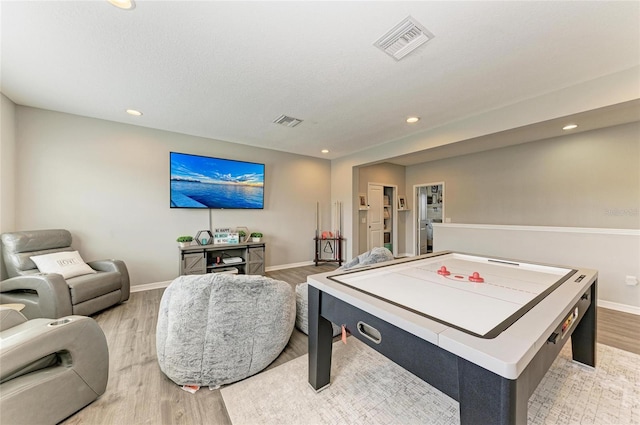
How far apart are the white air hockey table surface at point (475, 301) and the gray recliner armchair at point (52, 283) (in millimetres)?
2791

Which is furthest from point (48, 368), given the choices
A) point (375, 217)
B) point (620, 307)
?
point (375, 217)

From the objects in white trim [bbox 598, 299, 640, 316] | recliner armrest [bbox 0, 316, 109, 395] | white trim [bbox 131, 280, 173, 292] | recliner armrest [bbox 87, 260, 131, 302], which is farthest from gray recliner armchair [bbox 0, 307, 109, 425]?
white trim [bbox 598, 299, 640, 316]

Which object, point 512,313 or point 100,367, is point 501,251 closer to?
point 512,313

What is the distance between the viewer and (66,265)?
2.84 meters

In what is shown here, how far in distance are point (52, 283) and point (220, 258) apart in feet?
6.74

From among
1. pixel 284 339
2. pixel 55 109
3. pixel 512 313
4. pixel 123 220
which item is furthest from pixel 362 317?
pixel 55 109

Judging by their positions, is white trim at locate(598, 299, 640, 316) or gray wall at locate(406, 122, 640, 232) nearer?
white trim at locate(598, 299, 640, 316)

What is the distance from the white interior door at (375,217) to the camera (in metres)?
6.04

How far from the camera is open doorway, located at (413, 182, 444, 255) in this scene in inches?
257

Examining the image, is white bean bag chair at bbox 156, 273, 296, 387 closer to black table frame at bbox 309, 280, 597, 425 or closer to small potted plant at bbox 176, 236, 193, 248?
black table frame at bbox 309, 280, 597, 425

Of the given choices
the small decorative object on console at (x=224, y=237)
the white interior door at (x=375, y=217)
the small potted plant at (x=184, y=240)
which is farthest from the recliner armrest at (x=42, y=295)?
the white interior door at (x=375, y=217)

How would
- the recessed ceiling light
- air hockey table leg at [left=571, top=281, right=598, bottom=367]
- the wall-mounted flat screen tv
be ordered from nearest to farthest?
the recessed ceiling light → air hockey table leg at [left=571, top=281, right=598, bottom=367] → the wall-mounted flat screen tv

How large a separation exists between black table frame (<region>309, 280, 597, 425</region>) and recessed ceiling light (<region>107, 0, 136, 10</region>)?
2.19 meters

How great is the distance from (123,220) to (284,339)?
3297 mm
